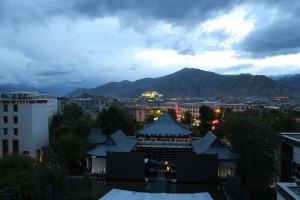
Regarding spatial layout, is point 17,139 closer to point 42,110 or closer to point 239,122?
point 42,110

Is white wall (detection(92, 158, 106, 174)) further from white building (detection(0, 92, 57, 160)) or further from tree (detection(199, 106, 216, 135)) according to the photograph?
tree (detection(199, 106, 216, 135))

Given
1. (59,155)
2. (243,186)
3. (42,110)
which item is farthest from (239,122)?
(42,110)

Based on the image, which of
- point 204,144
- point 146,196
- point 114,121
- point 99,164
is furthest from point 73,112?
point 146,196

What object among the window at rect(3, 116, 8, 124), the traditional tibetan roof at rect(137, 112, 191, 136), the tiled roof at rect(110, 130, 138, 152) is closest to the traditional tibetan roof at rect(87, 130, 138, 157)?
the tiled roof at rect(110, 130, 138, 152)

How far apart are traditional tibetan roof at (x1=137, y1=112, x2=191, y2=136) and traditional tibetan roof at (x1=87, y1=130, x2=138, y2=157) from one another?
143 inches

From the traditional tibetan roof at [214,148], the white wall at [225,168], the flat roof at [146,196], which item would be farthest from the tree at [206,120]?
the flat roof at [146,196]

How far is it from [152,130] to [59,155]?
1047 centimetres

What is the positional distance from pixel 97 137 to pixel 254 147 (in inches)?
787

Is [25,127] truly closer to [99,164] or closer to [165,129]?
[99,164]

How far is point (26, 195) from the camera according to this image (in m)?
17.1

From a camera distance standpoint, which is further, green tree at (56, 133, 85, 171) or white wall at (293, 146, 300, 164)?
green tree at (56, 133, 85, 171)

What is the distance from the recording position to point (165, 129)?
114 ft

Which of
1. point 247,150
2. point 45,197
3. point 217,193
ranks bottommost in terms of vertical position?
point 217,193

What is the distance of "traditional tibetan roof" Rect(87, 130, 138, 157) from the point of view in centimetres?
2809
